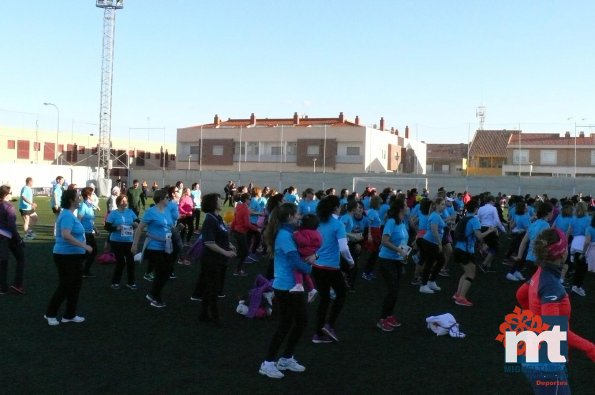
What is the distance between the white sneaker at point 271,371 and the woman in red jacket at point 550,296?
241 cm

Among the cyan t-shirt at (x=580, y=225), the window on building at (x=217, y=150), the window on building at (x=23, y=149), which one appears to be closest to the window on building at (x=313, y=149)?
the window on building at (x=217, y=150)

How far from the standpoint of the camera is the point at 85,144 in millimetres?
73375

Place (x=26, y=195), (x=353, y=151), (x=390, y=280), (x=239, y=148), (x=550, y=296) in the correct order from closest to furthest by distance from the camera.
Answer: (x=550, y=296) < (x=390, y=280) < (x=26, y=195) < (x=353, y=151) < (x=239, y=148)

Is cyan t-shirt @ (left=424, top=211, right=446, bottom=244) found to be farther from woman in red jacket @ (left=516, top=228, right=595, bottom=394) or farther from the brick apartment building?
the brick apartment building

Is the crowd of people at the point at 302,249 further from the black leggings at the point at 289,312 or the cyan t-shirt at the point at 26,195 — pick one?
the cyan t-shirt at the point at 26,195

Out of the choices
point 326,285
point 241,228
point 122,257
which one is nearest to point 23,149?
point 241,228

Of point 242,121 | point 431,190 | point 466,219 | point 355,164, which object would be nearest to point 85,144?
point 242,121

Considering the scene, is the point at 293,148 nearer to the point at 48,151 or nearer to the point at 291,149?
the point at 291,149

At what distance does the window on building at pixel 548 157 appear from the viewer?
61.7 m

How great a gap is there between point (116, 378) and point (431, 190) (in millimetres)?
36438

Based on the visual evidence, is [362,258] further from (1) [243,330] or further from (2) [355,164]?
(2) [355,164]

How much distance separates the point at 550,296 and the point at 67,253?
5438 millimetres

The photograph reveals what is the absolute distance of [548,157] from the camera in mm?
61969

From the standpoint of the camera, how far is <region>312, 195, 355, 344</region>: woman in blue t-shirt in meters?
6.71
